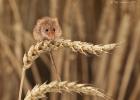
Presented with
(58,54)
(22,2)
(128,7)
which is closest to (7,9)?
(22,2)

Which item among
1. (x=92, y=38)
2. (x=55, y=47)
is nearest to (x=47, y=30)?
(x=55, y=47)

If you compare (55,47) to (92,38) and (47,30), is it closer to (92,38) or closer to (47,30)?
(47,30)

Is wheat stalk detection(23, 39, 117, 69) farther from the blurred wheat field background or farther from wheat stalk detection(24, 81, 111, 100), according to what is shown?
the blurred wheat field background

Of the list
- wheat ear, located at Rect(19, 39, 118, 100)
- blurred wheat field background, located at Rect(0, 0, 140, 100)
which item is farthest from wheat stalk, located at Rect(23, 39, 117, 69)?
blurred wheat field background, located at Rect(0, 0, 140, 100)

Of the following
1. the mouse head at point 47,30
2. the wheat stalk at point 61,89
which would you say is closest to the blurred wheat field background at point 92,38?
the mouse head at point 47,30

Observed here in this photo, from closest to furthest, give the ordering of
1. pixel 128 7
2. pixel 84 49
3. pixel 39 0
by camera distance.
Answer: pixel 84 49, pixel 128 7, pixel 39 0

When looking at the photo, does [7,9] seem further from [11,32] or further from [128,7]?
[128,7]

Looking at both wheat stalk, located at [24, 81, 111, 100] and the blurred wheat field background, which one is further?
the blurred wheat field background
